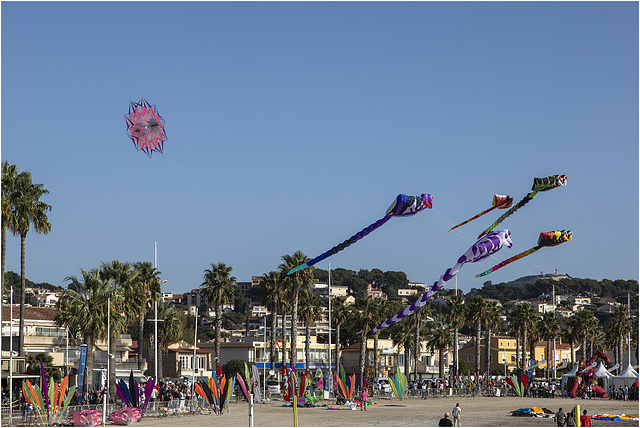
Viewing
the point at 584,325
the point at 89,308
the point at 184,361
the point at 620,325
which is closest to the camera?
the point at 89,308

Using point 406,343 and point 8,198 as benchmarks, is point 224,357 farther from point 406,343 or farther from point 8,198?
point 8,198

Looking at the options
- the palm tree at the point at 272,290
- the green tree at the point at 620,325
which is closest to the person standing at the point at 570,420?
the palm tree at the point at 272,290

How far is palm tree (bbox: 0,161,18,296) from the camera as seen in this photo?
5200 cm

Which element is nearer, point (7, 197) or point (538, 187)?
point (538, 187)

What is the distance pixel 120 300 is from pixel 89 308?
1.87 metres

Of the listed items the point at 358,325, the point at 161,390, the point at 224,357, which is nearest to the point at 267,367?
the point at 224,357

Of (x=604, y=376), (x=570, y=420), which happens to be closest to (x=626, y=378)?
(x=604, y=376)

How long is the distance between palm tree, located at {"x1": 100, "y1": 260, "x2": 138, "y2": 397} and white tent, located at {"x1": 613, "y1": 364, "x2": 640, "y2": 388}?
37611 millimetres

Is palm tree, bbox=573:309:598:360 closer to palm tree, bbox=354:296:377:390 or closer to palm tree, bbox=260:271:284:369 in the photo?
palm tree, bbox=354:296:377:390

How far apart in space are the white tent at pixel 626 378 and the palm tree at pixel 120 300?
37.6 metres

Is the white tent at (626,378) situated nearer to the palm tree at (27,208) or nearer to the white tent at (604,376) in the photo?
the white tent at (604,376)

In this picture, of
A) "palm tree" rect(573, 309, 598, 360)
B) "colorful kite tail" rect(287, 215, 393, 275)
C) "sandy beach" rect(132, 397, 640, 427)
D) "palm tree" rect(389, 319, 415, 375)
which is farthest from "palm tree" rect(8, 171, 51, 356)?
"palm tree" rect(573, 309, 598, 360)

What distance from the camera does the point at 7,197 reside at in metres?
52.5

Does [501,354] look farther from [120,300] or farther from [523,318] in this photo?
[120,300]
